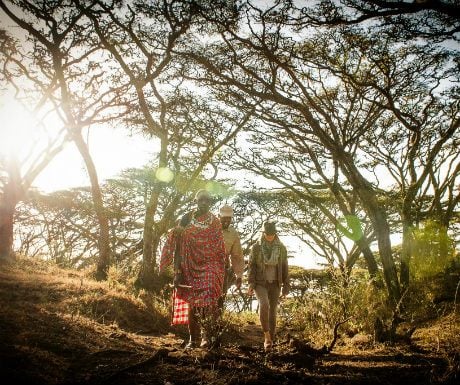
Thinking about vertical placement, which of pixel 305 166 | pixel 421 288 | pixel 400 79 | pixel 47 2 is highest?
pixel 47 2

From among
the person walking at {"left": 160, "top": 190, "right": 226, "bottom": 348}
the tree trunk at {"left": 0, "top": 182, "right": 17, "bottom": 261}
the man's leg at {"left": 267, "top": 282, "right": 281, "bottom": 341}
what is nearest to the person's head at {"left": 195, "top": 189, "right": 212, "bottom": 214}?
the person walking at {"left": 160, "top": 190, "right": 226, "bottom": 348}

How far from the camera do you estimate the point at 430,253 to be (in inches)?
264

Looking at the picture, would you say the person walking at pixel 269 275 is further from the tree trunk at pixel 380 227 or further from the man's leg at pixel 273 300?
the tree trunk at pixel 380 227

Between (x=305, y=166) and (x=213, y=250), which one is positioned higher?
(x=305, y=166)

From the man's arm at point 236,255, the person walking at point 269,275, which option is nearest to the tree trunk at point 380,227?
the person walking at point 269,275

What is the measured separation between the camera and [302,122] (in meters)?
9.73

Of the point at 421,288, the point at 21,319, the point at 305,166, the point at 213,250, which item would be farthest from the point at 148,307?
the point at 305,166

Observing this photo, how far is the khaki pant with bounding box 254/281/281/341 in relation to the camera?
5259 mm

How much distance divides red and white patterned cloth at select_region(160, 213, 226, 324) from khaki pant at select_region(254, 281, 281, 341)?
0.87m

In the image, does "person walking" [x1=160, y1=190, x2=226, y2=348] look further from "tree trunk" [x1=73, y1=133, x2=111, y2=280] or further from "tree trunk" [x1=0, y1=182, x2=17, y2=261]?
"tree trunk" [x1=0, y1=182, x2=17, y2=261]

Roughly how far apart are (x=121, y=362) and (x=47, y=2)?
27.6 feet

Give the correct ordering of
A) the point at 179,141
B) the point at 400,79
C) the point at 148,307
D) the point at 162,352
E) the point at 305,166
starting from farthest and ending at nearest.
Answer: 1. the point at 305,166
2. the point at 179,141
3. the point at 400,79
4. the point at 148,307
5. the point at 162,352

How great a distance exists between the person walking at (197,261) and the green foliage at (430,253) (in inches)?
148

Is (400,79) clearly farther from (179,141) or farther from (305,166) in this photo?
(179,141)
